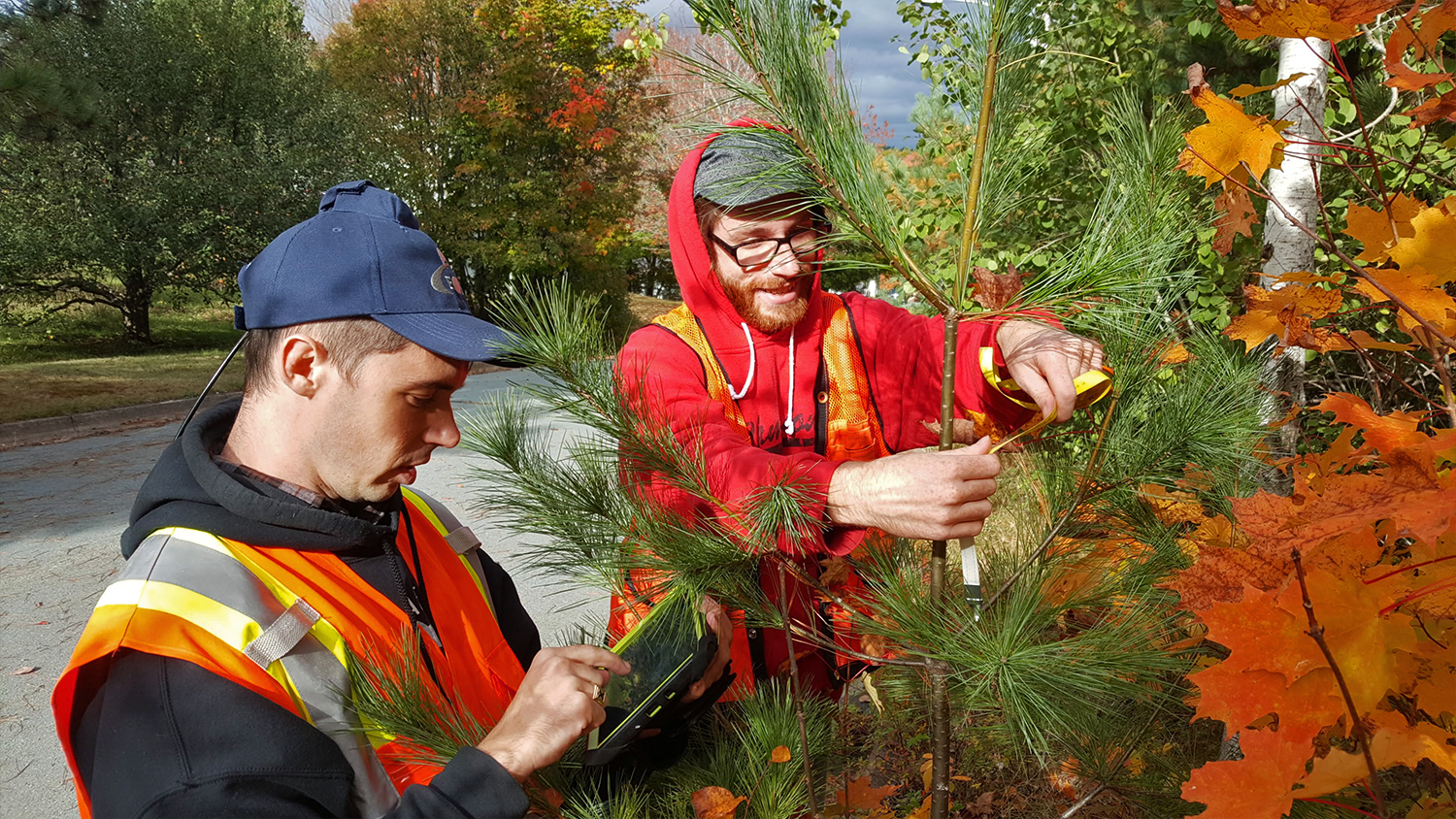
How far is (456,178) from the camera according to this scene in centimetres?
1467

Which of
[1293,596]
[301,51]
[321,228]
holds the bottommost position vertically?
[1293,596]

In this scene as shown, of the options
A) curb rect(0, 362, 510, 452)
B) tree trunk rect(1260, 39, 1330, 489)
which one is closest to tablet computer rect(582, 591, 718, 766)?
tree trunk rect(1260, 39, 1330, 489)

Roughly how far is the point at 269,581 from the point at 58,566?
5.14 metres

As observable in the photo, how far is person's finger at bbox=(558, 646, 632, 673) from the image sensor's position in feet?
3.97

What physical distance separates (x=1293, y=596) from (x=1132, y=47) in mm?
2924

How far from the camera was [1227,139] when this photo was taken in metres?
1.09

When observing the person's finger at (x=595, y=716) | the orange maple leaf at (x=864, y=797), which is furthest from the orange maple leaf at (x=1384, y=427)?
the orange maple leaf at (x=864, y=797)

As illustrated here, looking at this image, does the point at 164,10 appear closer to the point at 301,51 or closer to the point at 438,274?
the point at 301,51

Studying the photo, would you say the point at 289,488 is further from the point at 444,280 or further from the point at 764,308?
the point at 764,308

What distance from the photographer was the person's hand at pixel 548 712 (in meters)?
1.11

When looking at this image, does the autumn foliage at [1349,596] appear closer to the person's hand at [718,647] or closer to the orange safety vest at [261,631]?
the person's hand at [718,647]

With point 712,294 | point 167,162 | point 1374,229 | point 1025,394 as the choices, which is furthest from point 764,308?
point 167,162

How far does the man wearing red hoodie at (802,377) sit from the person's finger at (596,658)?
0.17 m

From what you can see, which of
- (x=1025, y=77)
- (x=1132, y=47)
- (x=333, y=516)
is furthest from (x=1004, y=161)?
(x=1132, y=47)
